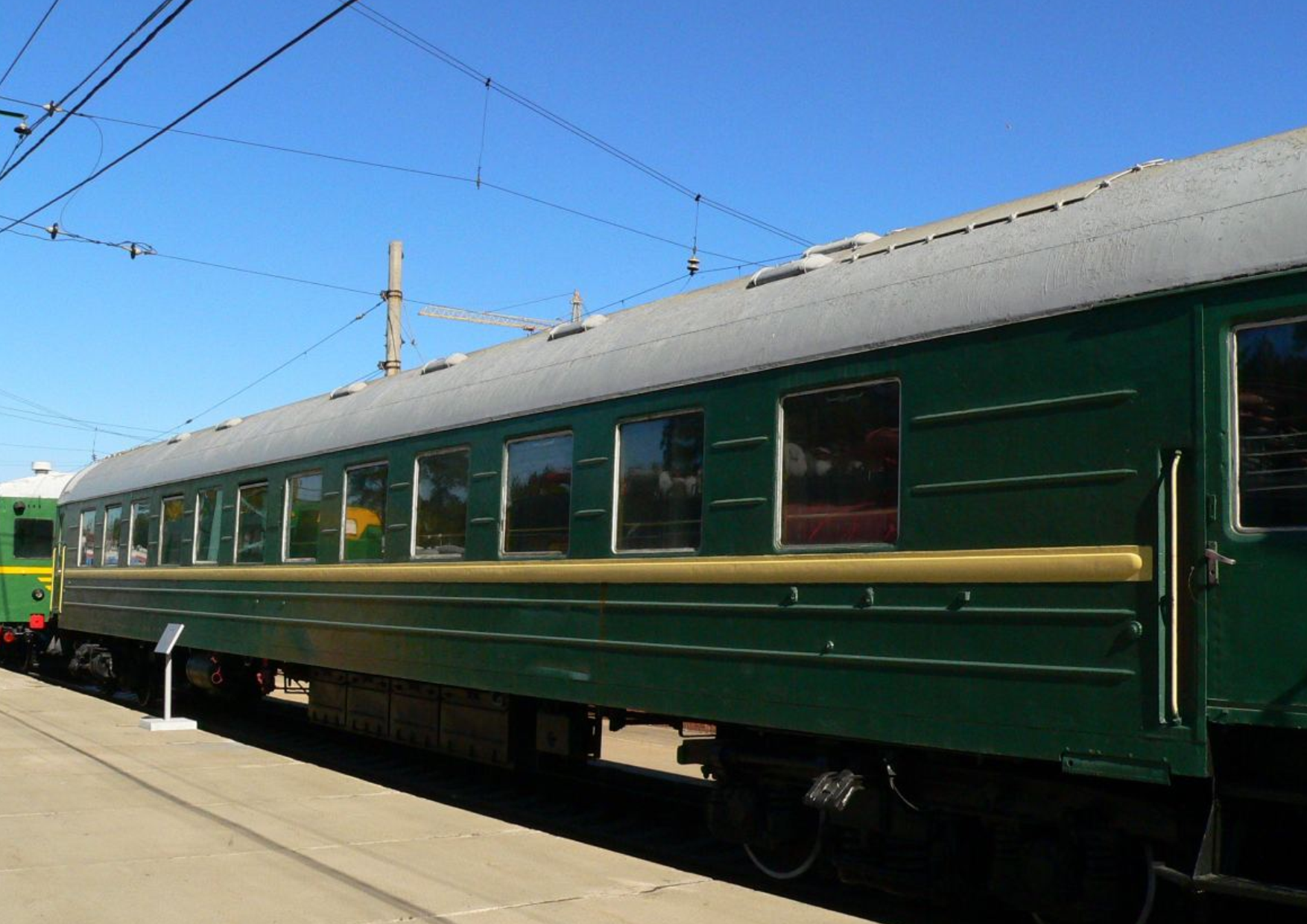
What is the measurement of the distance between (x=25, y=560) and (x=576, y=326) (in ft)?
57.6

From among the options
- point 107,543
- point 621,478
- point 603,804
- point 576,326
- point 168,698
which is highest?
point 576,326

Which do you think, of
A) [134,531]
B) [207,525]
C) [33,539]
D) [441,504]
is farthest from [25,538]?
[441,504]

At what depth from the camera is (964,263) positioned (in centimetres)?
661

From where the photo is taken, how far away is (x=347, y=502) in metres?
12.0

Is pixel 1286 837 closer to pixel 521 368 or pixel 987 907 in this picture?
pixel 987 907

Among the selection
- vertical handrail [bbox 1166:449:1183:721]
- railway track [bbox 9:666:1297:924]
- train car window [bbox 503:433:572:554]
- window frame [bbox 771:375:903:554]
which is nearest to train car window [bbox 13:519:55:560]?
railway track [bbox 9:666:1297:924]

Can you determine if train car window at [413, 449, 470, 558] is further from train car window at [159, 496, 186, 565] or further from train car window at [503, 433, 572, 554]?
train car window at [159, 496, 186, 565]

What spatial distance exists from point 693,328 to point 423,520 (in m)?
3.39

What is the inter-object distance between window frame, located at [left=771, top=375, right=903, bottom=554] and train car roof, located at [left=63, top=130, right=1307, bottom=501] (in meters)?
0.18

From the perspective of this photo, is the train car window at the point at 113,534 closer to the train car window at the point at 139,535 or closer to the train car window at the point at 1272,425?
the train car window at the point at 139,535

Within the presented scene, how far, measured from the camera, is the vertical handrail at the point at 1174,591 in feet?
17.6

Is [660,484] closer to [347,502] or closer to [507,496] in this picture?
[507,496]

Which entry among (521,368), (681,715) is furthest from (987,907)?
(521,368)

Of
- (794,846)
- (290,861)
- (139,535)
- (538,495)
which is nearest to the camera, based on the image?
(794,846)
